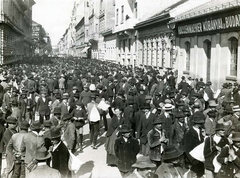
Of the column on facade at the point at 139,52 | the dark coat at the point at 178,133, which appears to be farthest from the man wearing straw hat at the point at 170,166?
the column on facade at the point at 139,52

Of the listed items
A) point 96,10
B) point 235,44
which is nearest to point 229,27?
point 235,44

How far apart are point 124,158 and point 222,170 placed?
2161mm

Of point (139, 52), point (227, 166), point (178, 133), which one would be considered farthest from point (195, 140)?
point (139, 52)

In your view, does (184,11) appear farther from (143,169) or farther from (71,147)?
(143,169)

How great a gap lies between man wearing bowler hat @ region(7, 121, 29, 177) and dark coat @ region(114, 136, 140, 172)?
1.90 m

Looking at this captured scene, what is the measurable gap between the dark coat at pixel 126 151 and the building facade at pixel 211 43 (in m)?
9.76

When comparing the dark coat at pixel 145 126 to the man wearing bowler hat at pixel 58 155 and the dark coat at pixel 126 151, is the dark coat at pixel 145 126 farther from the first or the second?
the man wearing bowler hat at pixel 58 155

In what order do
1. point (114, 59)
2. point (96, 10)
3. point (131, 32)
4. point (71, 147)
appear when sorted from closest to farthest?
point (71, 147)
point (131, 32)
point (114, 59)
point (96, 10)

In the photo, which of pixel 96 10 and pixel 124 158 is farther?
pixel 96 10

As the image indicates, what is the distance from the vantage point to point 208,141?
6395 millimetres

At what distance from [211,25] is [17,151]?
1404 centimetres

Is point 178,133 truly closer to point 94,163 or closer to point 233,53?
point 94,163

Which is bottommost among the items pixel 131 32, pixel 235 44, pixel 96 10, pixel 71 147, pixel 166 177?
pixel 71 147

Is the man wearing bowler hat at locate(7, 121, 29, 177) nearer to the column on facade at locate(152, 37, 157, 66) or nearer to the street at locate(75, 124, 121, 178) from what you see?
the street at locate(75, 124, 121, 178)
